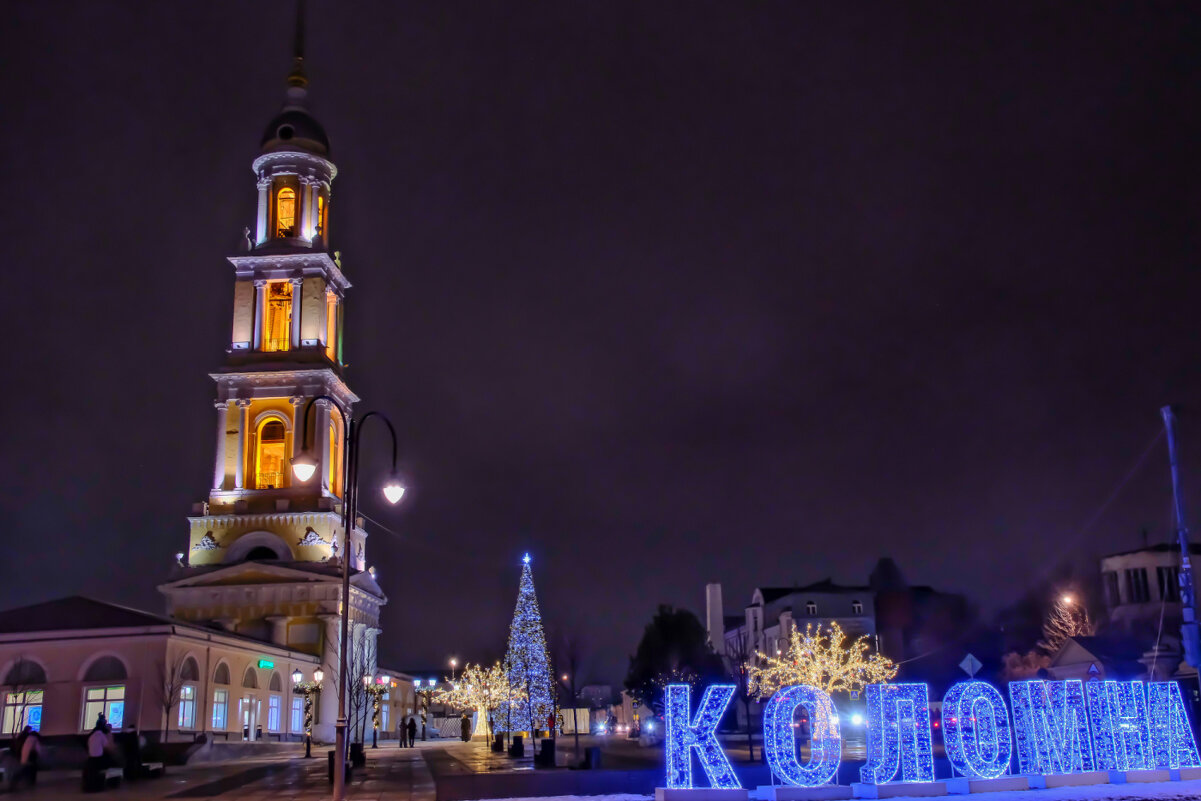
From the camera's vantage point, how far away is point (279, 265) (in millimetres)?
79688

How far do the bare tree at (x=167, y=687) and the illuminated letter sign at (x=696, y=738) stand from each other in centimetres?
3299

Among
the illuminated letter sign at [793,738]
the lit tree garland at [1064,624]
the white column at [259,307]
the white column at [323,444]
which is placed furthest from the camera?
the lit tree garland at [1064,624]

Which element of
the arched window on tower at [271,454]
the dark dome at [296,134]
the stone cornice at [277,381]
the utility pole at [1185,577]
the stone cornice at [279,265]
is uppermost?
the dark dome at [296,134]

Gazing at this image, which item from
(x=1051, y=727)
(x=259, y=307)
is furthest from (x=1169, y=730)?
(x=259, y=307)

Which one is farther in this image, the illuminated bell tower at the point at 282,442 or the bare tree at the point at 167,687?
the illuminated bell tower at the point at 282,442

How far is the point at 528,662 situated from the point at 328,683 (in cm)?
1279

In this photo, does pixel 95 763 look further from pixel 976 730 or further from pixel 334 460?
pixel 334 460

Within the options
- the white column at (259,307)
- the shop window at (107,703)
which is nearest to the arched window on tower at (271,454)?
the white column at (259,307)

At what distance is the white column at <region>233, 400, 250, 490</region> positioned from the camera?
75938 mm

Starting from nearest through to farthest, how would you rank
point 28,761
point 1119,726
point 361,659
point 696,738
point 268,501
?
point 696,738 < point 1119,726 < point 28,761 < point 361,659 < point 268,501

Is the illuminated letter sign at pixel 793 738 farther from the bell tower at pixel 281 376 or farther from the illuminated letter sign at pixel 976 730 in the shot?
the bell tower at pixel 281 376

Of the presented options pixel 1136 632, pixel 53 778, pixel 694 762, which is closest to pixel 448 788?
pixel 694 762

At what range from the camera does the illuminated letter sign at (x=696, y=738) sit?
2289 centimetres

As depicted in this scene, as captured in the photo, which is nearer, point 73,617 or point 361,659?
point 73,617
